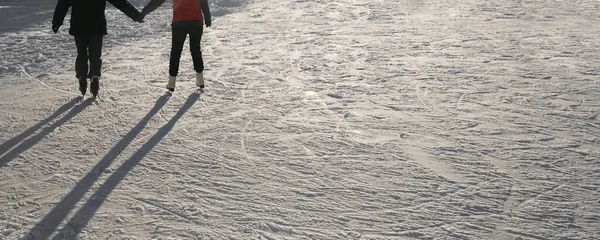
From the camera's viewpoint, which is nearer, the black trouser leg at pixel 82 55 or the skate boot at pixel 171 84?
the black trouser leg at pixel 82 55

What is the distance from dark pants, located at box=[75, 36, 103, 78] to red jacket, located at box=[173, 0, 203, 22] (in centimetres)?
76

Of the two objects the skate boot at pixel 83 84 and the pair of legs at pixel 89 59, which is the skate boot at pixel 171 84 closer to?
the pair of legs at pixel 89 59

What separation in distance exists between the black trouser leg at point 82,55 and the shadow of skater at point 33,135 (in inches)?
11.3

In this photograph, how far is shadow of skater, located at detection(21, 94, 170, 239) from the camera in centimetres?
365

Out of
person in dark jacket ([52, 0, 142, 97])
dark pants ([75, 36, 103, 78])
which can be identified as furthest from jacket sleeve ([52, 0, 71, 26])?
dark pants ([75, 36, 103, 78])

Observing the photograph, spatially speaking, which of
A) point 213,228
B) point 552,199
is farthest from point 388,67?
point 213,228

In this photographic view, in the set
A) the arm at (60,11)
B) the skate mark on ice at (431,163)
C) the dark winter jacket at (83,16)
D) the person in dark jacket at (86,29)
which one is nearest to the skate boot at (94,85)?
the person in dark jacket at (86,29)

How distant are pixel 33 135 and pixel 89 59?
3.93ft

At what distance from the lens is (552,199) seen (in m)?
3.98

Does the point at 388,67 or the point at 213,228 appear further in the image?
the point at 388,67

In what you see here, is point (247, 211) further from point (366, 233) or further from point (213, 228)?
point (366, 233)

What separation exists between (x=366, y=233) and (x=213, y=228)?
0.82 m

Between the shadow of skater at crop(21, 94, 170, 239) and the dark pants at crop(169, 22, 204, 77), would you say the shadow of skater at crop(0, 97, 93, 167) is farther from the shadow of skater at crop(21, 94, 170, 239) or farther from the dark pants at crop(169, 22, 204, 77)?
the dark pants at crop(169, 22, 204, 77)

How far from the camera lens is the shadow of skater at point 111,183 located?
12.2 feet
